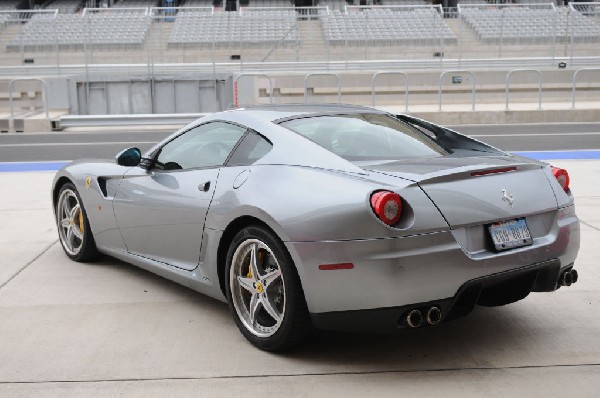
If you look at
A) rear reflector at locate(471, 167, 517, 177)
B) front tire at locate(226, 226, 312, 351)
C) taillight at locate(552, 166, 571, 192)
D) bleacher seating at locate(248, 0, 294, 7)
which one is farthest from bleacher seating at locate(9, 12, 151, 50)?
rear reflector at locate(471, 167, 517, 177)

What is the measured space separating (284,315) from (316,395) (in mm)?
479

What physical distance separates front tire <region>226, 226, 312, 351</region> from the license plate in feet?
3.26

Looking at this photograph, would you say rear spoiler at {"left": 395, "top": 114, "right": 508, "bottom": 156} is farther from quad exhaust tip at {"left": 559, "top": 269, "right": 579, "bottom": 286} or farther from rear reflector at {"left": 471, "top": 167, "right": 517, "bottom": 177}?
quad exhaust tip at {"left": 559, "top": 269, "right": 579, "bottom": 286}

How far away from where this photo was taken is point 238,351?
409 centimetres

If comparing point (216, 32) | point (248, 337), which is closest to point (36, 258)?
point (248, 337)

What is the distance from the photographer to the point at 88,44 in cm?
2906

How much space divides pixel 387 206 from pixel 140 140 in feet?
46.3

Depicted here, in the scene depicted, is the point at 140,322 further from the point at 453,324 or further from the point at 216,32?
the point at 216,32

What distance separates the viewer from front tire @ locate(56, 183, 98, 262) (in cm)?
590

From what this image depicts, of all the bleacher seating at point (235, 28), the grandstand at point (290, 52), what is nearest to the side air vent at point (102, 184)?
the grandstand at point (290, 52)

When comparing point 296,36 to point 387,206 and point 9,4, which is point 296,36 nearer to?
point 9,4

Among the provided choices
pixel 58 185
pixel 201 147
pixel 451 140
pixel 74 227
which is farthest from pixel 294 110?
pixel 58 185

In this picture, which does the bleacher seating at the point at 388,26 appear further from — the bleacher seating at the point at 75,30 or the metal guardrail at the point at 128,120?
the metal guardrail at the point at 128,120

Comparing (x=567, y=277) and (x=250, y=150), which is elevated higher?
(x=250, y=150)
